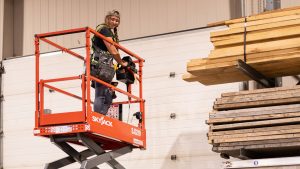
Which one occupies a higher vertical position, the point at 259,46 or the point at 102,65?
the point at 259,46

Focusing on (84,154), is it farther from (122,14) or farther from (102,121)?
(122,14)

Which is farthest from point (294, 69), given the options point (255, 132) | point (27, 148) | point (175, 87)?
point (27, 148)

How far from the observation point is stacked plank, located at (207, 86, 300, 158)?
1006 centimetres

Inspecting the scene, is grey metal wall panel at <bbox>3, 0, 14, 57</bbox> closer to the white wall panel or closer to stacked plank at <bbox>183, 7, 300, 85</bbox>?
the white wall panel

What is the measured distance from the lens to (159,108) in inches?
591

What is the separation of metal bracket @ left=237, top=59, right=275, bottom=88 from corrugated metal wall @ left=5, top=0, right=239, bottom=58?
3.39 metres

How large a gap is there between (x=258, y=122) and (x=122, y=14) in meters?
7.11

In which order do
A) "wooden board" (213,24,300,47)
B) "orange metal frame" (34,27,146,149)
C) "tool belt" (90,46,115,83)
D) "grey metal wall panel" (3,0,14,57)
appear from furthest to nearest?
1. "grey metal wall panel" (3,0,14,57)
2. "tool belt" (90,46,115,83)
3. "wooden board" (213,24,300,47)
4. "orange metal frame" (34,27,146,149)

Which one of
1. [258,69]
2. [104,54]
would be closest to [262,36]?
[258,69]

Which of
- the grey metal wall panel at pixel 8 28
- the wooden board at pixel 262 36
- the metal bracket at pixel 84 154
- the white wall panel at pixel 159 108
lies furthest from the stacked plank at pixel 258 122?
the grey metal wall panel at pixel 8 28

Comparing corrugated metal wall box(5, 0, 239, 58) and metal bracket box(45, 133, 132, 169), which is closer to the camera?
metal bracket box(45, 133, 132, 169)

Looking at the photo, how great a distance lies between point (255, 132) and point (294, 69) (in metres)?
1.58

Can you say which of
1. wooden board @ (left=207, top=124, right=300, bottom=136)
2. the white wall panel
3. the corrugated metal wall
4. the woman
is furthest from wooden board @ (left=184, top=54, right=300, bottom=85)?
the corrugated metal wall

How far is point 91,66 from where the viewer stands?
11039 millimetres
